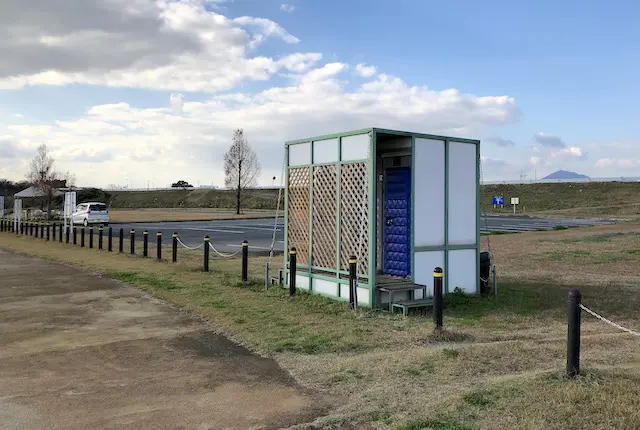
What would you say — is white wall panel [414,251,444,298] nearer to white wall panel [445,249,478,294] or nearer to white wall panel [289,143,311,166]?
white wall panel [445,249,478,294]

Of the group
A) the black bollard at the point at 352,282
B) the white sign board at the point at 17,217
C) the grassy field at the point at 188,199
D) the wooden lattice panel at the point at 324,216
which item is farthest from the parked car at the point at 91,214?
the grassy field at the point at 188,199

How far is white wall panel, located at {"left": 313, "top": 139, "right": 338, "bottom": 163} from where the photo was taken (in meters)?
9.84

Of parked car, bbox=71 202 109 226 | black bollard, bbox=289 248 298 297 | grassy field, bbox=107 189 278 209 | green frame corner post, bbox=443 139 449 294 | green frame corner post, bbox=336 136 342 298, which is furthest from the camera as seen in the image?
grassy field, bbox=107 189 278 209

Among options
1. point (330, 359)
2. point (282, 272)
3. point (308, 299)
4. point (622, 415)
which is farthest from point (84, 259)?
point (622, 415)

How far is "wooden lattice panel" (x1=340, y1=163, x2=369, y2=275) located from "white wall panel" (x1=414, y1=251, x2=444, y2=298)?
94 cm

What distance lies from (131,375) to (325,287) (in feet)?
15.6

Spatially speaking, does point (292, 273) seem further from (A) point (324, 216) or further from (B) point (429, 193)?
(B) point (429, 193)

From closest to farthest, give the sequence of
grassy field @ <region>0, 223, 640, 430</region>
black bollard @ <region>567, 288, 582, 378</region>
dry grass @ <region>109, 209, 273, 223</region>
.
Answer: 1. grassy field @ <region>0, 223, 640, 430</region>
2. black bollard @ <region>567, 288, 582, 378</region>
3. dry grass @ <region>109, 209, 273, 223</region>

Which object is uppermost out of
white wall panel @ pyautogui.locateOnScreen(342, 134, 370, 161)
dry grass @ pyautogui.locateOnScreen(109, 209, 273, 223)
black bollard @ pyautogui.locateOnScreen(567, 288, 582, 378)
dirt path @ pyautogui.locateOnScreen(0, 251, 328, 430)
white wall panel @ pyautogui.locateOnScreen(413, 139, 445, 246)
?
white wall panel @ pyautogui.locateOnScreen(342, 134, 370, 161)

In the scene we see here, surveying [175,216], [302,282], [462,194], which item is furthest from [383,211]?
[175,216]

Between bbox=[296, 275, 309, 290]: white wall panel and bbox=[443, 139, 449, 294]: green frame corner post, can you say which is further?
bbox=[296, 275, 309, 290]: white wall panel

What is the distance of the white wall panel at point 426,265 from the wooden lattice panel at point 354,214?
37.1 inches

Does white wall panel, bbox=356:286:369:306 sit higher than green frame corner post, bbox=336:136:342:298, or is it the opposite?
green frame corner post, bbox=336:136:342:298

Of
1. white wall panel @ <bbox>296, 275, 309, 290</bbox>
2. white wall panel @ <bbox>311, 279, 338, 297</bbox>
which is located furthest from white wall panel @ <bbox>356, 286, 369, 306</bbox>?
white wall panel @ <bbox>296, 275, 309, 290</bbox>
